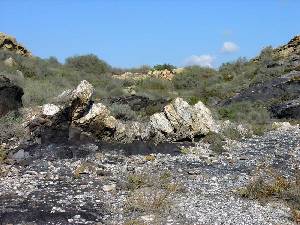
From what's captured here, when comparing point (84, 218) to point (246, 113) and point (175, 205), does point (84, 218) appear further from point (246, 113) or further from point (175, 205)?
point (246, 113)

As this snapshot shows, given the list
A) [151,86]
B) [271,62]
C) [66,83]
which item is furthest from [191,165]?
[271,62]

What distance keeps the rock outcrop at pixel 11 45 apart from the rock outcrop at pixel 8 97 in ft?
61.4

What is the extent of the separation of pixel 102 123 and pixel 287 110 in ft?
A: 36.2

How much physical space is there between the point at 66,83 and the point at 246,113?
11.0 meters

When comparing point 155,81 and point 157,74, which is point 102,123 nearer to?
point 155,81

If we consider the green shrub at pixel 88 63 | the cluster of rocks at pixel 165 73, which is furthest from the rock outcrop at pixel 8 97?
the cluster of rocks at pixel 165 73

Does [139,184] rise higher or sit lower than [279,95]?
lower

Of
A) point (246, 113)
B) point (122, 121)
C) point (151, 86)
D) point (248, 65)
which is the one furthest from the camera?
point (248, 65)

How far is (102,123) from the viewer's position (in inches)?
650

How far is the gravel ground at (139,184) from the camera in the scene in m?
10.4

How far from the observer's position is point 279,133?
1914cm

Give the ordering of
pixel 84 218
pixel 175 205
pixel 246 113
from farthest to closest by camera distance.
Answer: pixel 246 113, pixel 175 205, pixel 84 218

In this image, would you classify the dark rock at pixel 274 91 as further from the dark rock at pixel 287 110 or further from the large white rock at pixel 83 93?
the large white rock at pixel 83 93

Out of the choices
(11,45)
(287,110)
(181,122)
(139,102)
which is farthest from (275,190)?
(11,45)
